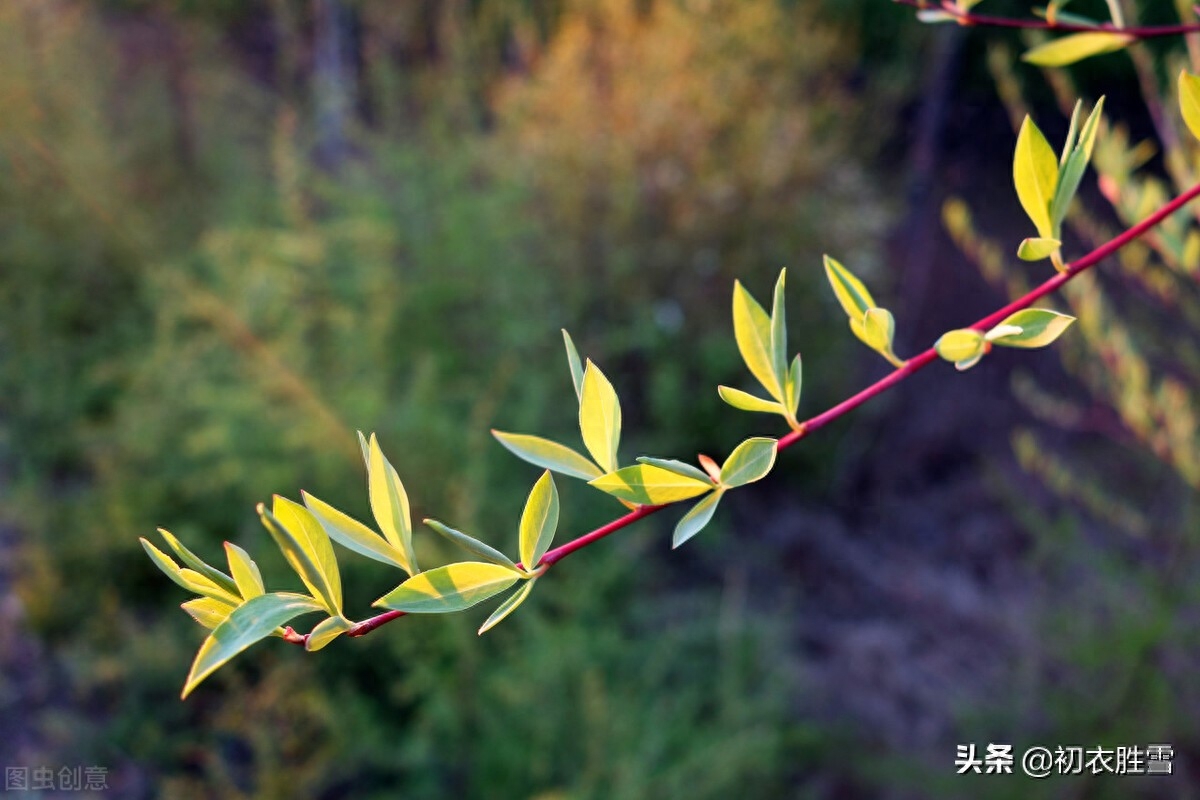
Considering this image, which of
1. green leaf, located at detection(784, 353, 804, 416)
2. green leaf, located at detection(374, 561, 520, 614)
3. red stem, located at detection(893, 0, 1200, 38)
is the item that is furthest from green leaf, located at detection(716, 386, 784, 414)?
red stem, located at detection(893, 0, 1200, 38)

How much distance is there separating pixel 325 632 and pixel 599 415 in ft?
0.39

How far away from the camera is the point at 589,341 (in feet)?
8.66

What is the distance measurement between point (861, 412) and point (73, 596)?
2404 millimetres

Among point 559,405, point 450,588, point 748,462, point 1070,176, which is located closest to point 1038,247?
point 1070,176

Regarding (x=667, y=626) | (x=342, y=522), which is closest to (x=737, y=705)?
(x=667, y=626)

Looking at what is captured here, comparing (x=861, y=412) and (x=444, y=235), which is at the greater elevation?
(x=444, y=235)

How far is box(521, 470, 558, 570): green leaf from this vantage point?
32 centimetres

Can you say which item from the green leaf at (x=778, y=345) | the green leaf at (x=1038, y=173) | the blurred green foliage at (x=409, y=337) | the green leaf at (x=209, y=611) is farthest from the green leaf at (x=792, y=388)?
the blurred green foliage at (x=409, y=337)

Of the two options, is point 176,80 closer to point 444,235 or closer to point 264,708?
point 444,235

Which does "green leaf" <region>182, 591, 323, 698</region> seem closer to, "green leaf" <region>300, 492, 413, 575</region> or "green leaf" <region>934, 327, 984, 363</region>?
"green leaf" <region>300, 492, 413, 575</region>

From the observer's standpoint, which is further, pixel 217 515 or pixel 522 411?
pixel 522 411

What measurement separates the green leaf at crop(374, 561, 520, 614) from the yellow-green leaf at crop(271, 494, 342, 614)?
20 mm

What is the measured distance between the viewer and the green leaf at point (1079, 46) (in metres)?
0.47

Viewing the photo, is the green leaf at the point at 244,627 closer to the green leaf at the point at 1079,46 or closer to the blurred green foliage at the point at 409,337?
the green leaf at the point at 1079,46
